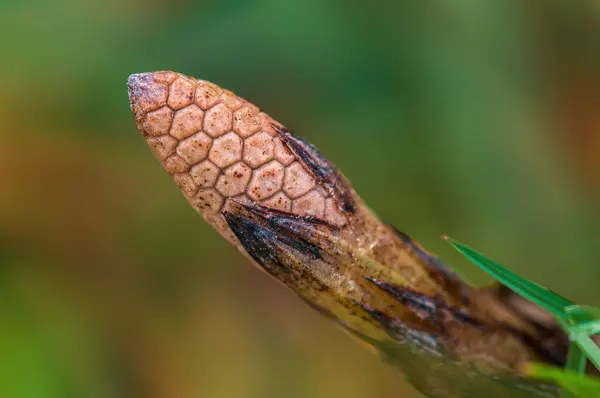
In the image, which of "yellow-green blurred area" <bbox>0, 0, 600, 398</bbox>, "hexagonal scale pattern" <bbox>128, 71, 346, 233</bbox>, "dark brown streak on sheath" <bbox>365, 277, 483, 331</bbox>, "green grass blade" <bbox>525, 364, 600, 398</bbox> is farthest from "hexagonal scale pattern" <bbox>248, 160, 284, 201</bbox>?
"yellow-green blurred area" <bbox>0, 0, 600, 398</bbox>

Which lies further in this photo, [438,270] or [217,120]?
[438,270]

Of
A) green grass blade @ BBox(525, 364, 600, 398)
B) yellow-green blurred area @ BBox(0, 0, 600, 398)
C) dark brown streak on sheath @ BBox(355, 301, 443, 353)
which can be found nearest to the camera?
green grass blade @ BBox(525, 364, 600, 398)

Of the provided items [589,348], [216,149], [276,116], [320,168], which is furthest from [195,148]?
[276,116]

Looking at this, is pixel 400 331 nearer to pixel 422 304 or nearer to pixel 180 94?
pixel 422 304

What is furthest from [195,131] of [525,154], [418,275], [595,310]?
[525,154]

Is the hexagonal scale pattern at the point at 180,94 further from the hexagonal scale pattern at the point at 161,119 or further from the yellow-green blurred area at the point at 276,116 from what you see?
the yellow-green blurred area at the point at 276,116

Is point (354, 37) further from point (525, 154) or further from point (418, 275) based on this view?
point (418, 275)

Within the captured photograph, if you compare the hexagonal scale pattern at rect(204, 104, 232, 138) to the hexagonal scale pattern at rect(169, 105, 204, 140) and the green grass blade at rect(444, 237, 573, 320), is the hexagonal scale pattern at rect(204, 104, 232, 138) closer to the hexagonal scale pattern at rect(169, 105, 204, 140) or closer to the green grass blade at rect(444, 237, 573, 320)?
the hexagonal scale pattern at rect(169, 105, 204, 140)
